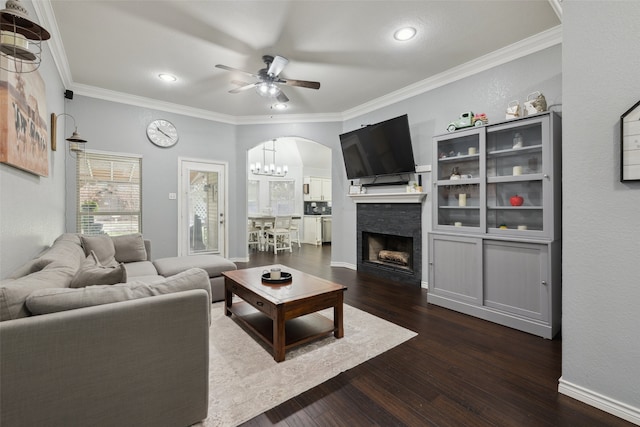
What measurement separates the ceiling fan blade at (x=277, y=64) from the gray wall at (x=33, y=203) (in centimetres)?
197

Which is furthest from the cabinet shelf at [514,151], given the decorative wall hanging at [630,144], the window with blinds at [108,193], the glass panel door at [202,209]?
the window with blinds at [108,193]

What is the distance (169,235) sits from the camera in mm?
5016

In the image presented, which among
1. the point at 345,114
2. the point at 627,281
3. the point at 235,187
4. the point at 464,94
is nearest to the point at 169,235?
the point at 235,187

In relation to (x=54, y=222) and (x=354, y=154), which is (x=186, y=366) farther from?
(x=354, y=154)

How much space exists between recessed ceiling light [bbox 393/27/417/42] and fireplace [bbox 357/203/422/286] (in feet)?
7.02

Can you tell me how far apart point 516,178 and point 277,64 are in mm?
2775

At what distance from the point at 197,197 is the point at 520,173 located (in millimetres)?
5074

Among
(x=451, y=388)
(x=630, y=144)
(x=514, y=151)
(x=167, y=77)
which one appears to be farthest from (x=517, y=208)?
(x=167, y=77)

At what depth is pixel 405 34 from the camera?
2871mm

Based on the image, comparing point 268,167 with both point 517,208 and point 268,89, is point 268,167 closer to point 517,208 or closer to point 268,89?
point 268,89

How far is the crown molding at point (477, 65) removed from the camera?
286 cm

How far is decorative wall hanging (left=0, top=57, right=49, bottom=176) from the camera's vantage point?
1.71 meters

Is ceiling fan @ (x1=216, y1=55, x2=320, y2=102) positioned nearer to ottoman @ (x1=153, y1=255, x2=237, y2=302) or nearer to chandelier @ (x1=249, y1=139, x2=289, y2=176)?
ottoman @ (x1=153, y1=255, x2=237, y2=302)

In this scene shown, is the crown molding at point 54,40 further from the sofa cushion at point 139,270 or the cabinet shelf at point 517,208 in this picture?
the cabinet shelf at point 517,208
